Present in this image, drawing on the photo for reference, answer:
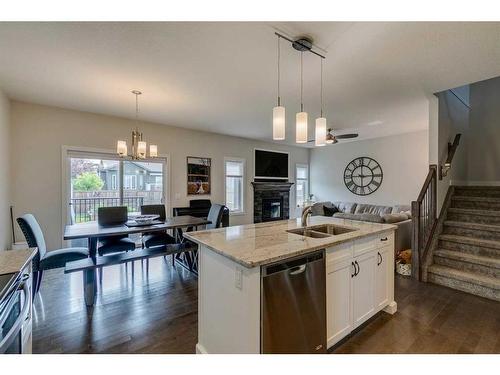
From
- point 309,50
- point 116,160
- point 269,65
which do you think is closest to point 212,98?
point 269,65

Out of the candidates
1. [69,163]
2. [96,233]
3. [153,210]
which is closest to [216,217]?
[153,210]

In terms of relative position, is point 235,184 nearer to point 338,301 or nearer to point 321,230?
point 321,230

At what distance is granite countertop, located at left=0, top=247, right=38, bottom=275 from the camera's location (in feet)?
4.40

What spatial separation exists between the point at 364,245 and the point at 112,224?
10.4 ft

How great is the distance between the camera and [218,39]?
2.17 metres

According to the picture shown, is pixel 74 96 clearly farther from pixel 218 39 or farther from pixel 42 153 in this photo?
pixel 218 39

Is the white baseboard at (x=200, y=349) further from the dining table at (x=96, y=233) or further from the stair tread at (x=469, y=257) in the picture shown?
the stair tread at (x=469, y=257)

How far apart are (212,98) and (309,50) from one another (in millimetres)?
1825

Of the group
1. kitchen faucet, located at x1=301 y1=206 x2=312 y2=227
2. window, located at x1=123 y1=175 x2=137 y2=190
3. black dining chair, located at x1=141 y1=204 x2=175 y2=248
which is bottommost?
black dining chair, located at x1=141 y1=204 x2=175 y2=248

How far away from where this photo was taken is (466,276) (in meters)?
2.96

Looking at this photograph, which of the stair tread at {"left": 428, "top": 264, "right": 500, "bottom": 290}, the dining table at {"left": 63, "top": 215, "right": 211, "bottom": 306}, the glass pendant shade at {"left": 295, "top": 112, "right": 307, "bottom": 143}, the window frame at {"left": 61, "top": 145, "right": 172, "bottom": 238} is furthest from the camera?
the window frame at {"left": 61, "top": 145, "right": 172, "bottom": 238}

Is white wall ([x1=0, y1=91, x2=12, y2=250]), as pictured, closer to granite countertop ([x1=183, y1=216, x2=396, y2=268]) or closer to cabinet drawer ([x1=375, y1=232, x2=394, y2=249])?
granite countertop ([x1=183, y1=216, x2=396, y2=268])

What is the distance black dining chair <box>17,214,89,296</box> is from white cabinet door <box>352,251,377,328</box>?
3032 mm

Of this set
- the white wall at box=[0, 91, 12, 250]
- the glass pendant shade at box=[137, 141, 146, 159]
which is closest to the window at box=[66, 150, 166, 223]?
the white wall at box=[0, 91, 12, 250]
